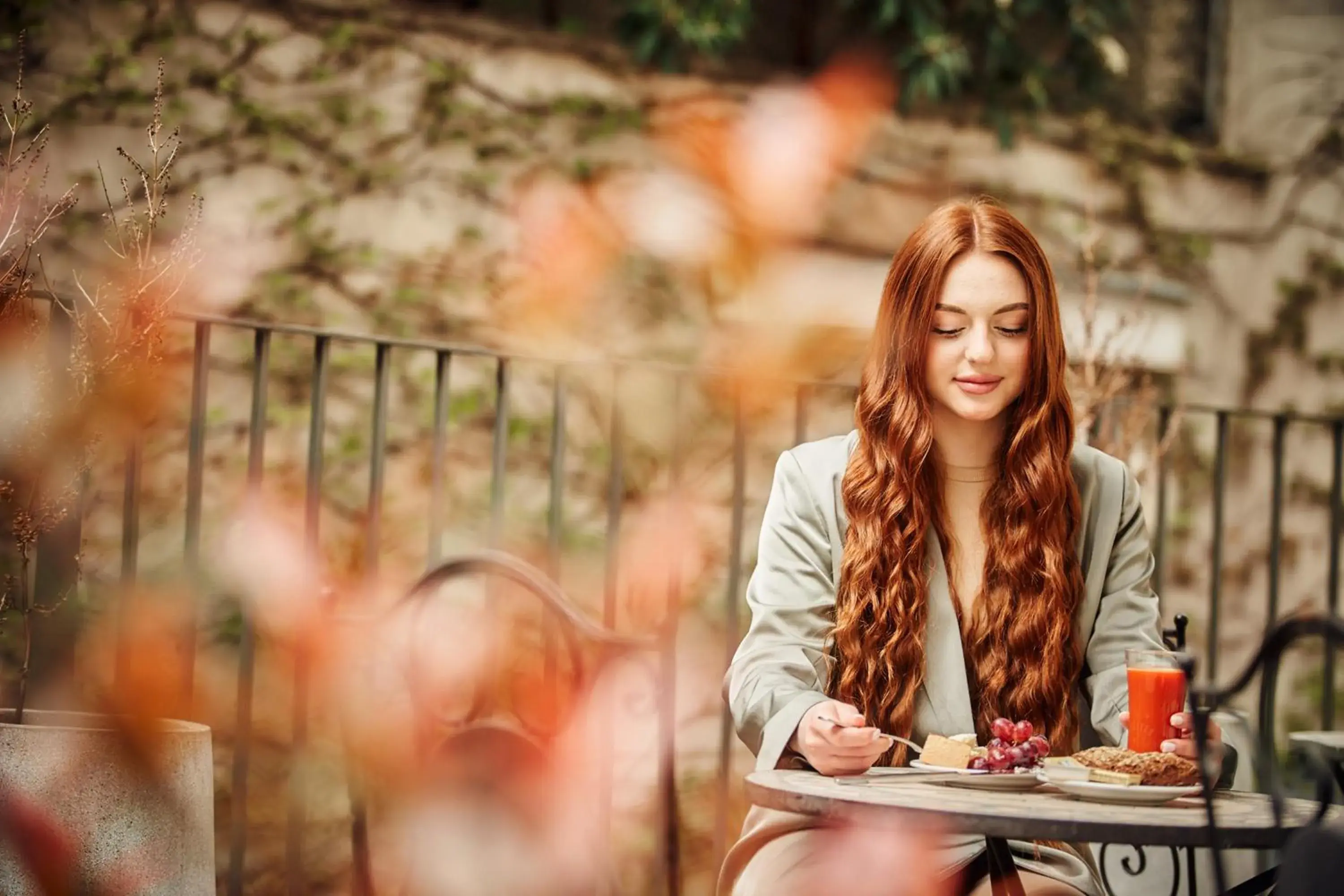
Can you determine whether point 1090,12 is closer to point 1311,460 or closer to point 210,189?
point 1311,460

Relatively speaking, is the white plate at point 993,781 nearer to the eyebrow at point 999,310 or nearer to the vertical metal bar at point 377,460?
the eyebrow at point 999,310

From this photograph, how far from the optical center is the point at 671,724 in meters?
2.44

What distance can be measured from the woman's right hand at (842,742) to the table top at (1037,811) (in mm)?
31

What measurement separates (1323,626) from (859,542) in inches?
32.3

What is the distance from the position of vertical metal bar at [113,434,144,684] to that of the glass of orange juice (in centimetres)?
177

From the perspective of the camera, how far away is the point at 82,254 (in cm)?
380

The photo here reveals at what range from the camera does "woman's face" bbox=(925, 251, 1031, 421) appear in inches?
80.9

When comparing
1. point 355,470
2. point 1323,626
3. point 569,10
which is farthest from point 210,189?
point 1323,626

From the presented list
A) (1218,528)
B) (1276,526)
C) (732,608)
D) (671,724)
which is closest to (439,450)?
(732,608)

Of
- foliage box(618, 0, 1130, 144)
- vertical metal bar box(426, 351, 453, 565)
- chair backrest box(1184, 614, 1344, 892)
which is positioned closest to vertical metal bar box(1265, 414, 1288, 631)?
foliage box(618, 0, 1130, 144)

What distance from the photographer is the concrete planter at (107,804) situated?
213cm

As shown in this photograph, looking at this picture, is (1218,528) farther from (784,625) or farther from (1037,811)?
(1037,811)

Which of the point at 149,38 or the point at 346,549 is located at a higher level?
the point at 149,38

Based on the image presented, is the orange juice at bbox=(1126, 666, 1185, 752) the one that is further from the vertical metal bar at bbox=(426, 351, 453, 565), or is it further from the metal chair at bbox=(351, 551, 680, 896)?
the vertical metal bar at bbox=(426, 351, 453, 565)
